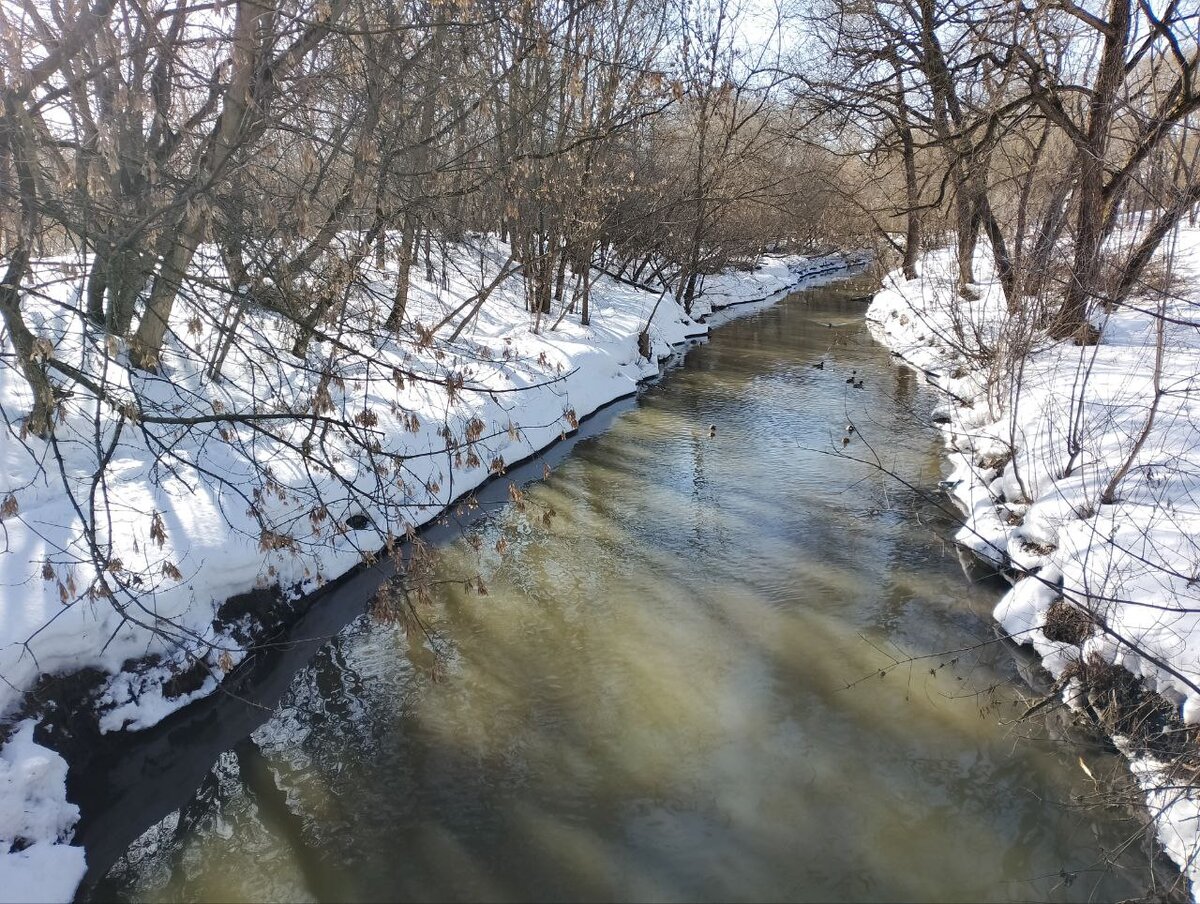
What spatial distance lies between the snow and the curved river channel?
0.52 ft

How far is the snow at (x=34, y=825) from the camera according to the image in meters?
4.10

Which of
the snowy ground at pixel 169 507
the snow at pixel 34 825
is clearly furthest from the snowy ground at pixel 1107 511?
the snow at pixel 34 825

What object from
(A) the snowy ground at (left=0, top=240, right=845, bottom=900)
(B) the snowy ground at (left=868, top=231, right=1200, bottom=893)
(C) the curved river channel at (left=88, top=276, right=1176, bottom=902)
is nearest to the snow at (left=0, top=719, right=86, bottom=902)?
(A) the snowy ground at (left=0, top=240, right=845, bottom=900)

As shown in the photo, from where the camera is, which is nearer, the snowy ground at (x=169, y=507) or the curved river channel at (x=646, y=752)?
the snowy ground at (x=169, y=507)

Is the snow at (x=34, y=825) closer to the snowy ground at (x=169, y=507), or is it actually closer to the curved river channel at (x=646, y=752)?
the snowy ground at (x=169, y=507)

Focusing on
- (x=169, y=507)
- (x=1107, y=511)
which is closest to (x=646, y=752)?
(x=1107, y=511)

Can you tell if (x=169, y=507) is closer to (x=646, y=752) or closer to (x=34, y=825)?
(x=34, y=825)

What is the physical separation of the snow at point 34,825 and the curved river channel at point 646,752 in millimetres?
159

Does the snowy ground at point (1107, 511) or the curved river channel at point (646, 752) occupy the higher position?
the snowy ground at point (1107, 511)

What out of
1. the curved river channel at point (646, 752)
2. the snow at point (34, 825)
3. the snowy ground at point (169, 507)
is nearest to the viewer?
the snowy ground at point (169, 507)

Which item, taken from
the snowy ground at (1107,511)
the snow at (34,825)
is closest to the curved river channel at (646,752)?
the snow at (34,825)

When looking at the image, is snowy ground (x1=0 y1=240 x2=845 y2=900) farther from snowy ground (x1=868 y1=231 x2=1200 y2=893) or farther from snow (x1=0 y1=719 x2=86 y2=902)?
snowy ground (x1=868 y1=231 x2=1200 y2=893)

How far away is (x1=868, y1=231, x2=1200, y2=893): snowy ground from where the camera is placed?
469 centimetres

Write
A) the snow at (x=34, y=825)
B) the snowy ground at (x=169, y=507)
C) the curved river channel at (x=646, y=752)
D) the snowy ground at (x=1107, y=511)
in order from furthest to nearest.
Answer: the snowy ground at (x=1107, y=511) → the curved river channel at (x=646, y=752) → the snow at (x=34, y=825) → the snowy ground at (x=169, y=507)
